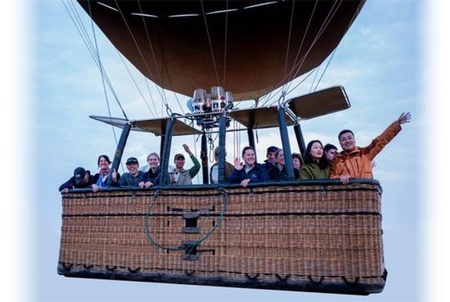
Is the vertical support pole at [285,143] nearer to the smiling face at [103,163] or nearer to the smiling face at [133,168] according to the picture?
the smiling face at [133,168]

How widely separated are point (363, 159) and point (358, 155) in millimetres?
41

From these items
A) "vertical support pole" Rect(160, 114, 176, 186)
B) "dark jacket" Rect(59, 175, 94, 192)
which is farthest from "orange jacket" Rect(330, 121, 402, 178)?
"dark jacket" Rect(59, 175, 94, 192)

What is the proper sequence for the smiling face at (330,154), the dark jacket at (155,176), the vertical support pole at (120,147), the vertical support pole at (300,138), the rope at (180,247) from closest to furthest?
the rope at (180,247)
the smiling face at (330,154)
the dark jacket at (155,176)
the vertical support pole at (120,147)
the vertical support pole at (300,138)

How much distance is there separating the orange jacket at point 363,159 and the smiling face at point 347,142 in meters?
0.03

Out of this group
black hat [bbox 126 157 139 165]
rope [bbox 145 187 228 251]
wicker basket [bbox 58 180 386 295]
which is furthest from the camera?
black hat [bbox 126 157 139 165]

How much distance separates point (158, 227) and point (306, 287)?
44.8 inches

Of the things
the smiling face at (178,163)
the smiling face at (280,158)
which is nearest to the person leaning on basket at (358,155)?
the smiling face at (280,158)

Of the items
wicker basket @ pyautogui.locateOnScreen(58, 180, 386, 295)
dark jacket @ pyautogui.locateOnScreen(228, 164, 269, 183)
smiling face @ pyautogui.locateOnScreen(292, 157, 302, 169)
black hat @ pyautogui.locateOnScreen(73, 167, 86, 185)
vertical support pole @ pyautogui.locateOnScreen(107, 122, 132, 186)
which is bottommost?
wicker basket @ pyautogui.locateOnScreen(58, 180, 386, 295)

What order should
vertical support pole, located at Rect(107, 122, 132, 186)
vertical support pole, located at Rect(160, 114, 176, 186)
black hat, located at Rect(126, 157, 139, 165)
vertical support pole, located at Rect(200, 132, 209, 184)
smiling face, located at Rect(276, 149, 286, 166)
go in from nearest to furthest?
vertical support pole, located at Rect(160, 114, 176, 186) → smiling face, located at Rect(276, 149, 286, 166) → black hat, located at Rect(126, 157, 139, 165) → vertical support pole, located at Rect(107, 122, 132, 186) → vertical support pole, located at Rect(200, 132, 209, 184)

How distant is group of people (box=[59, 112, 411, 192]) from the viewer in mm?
2658

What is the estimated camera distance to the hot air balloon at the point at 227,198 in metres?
2.45

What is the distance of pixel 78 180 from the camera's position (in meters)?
3.63

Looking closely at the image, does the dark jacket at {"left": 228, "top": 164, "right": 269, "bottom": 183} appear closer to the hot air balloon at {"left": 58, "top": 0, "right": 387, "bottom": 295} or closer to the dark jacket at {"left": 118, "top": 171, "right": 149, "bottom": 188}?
the hot air balloon at {"left": 58, "top": 0, "right": 387, "bottom": 295}

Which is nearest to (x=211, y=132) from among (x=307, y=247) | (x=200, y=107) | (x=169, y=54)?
(x=200, y=107)
